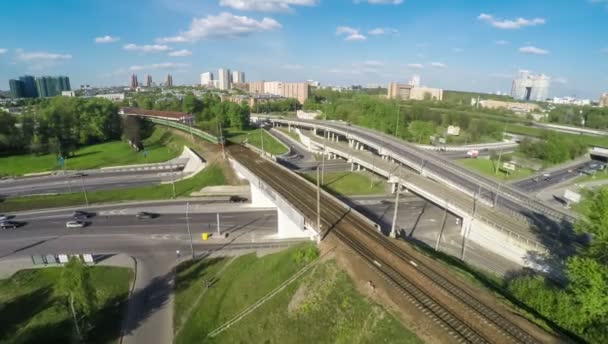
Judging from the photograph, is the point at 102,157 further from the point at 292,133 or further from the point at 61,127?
the point at 292,133

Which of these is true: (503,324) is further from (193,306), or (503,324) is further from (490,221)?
(193,306)

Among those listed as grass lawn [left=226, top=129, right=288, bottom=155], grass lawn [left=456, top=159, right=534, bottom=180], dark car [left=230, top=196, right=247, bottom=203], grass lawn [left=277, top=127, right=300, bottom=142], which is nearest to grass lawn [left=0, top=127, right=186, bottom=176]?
grass lawn [left=226, top=129, right=288, bottom=155]

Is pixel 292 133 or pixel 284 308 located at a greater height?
pixel 292 133

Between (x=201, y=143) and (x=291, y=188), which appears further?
(x=201, y=143)

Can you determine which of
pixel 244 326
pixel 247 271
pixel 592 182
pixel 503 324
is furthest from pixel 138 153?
pixel 592 182

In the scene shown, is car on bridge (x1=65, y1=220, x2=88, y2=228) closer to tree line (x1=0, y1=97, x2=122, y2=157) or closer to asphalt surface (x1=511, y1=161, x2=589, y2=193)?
tree line (x1=0, y1=97, x2=122, y2=157)

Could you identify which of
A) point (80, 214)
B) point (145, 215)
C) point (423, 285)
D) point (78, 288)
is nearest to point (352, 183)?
point (145, 215)

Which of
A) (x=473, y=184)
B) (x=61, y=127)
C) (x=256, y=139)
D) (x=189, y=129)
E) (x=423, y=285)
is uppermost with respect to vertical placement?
(x=189, y=129)
